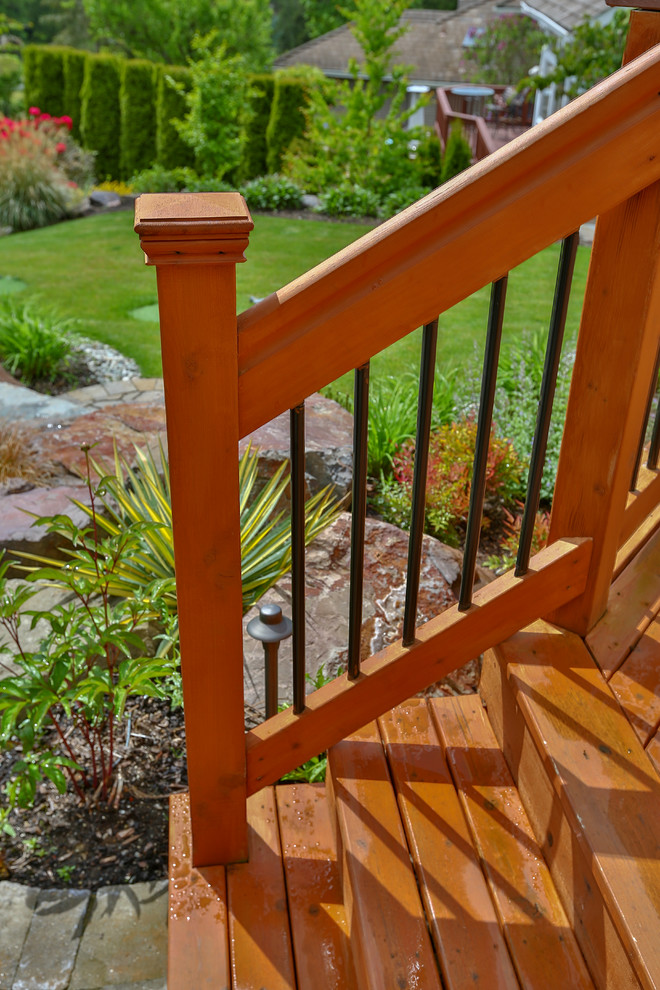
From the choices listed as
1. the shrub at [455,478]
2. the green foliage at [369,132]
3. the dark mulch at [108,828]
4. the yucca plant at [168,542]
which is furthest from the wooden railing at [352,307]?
the green foliage at [369,132]

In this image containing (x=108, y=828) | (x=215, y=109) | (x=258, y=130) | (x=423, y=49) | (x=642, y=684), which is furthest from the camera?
(x=423, y=49)

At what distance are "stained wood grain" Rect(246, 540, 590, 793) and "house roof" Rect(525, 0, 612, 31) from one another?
14.0 meters

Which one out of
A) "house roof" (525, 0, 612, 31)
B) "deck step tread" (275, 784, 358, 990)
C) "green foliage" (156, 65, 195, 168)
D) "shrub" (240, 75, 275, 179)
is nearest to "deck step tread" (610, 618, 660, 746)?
"deck step tread" (275, 784, 358, 990)

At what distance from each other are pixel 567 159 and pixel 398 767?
1.17 m

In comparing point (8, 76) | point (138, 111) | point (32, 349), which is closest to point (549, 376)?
point (32, 349)

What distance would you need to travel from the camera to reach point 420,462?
4.50 feet

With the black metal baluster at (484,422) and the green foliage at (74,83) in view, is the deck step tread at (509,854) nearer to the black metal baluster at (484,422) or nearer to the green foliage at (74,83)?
the black metal baluster at (484,422)

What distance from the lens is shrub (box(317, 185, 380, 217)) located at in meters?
10.2

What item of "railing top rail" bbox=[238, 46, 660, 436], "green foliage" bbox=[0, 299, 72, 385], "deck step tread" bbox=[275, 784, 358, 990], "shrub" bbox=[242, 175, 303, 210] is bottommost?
"shrub" bbox=[242, 175, 303, 210]

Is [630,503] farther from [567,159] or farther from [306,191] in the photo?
[306,191]

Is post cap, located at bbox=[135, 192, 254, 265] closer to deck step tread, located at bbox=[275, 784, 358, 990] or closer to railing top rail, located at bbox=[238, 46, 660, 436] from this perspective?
railing top rail, located at bbox=[238, 46, 660, 436]

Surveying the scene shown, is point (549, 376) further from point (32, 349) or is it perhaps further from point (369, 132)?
point (369, 132)

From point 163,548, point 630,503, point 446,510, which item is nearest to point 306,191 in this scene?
point 446,510

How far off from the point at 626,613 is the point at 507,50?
821 inches
